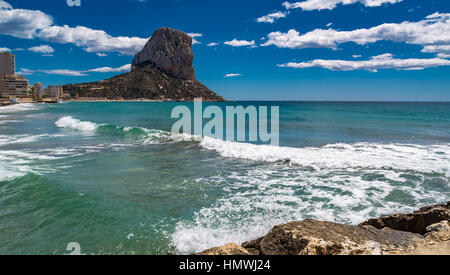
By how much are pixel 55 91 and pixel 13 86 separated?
171 ft

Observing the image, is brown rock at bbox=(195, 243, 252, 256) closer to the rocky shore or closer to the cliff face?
the rocky shore

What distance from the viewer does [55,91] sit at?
193m

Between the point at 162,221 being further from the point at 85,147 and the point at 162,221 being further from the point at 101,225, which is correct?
the point at 85,147

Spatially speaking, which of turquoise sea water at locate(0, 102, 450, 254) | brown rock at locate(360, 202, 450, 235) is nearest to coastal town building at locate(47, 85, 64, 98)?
turquoise sea water at locate(0, 102, 450, 254)

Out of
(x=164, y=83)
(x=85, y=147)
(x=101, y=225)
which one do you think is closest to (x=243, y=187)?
(x=101, y=225)

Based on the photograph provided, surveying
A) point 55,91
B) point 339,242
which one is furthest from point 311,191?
point 55,91

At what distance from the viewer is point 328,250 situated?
11.2 ft

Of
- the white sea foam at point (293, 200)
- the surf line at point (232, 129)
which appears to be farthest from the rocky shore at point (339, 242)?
the surf line at point (232, 129)

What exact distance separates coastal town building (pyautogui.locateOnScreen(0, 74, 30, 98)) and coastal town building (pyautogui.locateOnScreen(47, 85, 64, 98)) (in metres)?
44.2

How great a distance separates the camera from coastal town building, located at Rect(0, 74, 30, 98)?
138m
